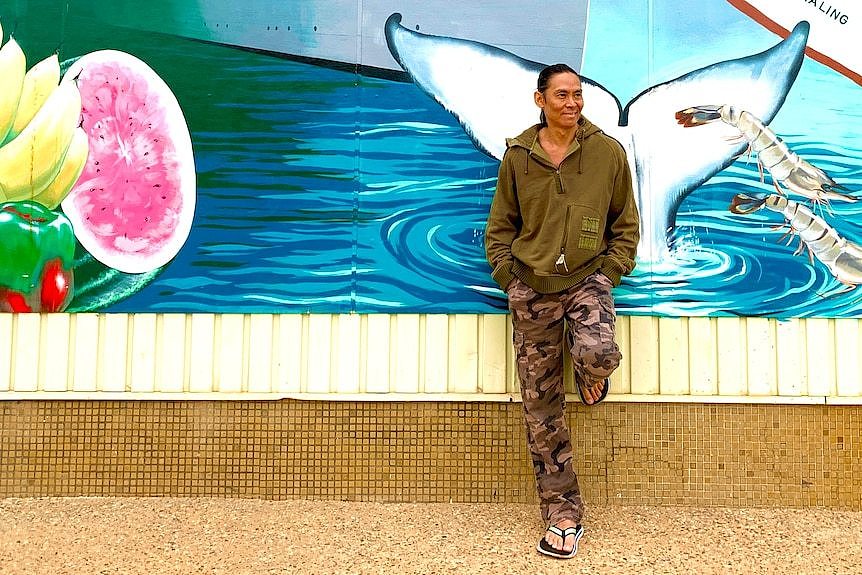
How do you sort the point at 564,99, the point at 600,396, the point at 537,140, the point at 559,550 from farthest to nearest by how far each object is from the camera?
the point at 600,396
the point at 537,140
the point at 564,99
the point at 559,550

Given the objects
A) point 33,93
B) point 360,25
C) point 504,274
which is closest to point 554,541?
point 504,274

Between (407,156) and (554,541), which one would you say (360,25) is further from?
(554,541)

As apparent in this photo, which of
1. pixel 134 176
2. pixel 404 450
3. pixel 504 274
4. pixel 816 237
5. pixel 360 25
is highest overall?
pixel 360 25

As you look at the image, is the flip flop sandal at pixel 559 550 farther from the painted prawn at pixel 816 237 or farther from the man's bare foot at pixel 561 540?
the painted prawn at pixel 816 237

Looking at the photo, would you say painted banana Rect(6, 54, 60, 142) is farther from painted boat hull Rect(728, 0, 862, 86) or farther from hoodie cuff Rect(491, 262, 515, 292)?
painted boat hull Rect(728, 0, 862, 86)

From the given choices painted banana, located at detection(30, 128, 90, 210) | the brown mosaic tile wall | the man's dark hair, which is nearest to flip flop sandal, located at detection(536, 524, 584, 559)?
the brown mosaic tile wall

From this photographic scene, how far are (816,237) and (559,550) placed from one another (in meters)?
2.07

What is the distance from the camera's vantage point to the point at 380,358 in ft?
12.1

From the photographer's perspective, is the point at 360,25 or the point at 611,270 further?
the point at 360,25

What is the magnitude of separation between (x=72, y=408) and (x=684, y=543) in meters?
3.03

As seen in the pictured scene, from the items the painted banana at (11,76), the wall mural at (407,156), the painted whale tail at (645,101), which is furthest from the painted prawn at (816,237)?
the painted banana at (11,76)

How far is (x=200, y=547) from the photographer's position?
124 inches

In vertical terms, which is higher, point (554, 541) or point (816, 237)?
point (816, 237)

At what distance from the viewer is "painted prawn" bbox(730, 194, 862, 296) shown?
370 centimetres
